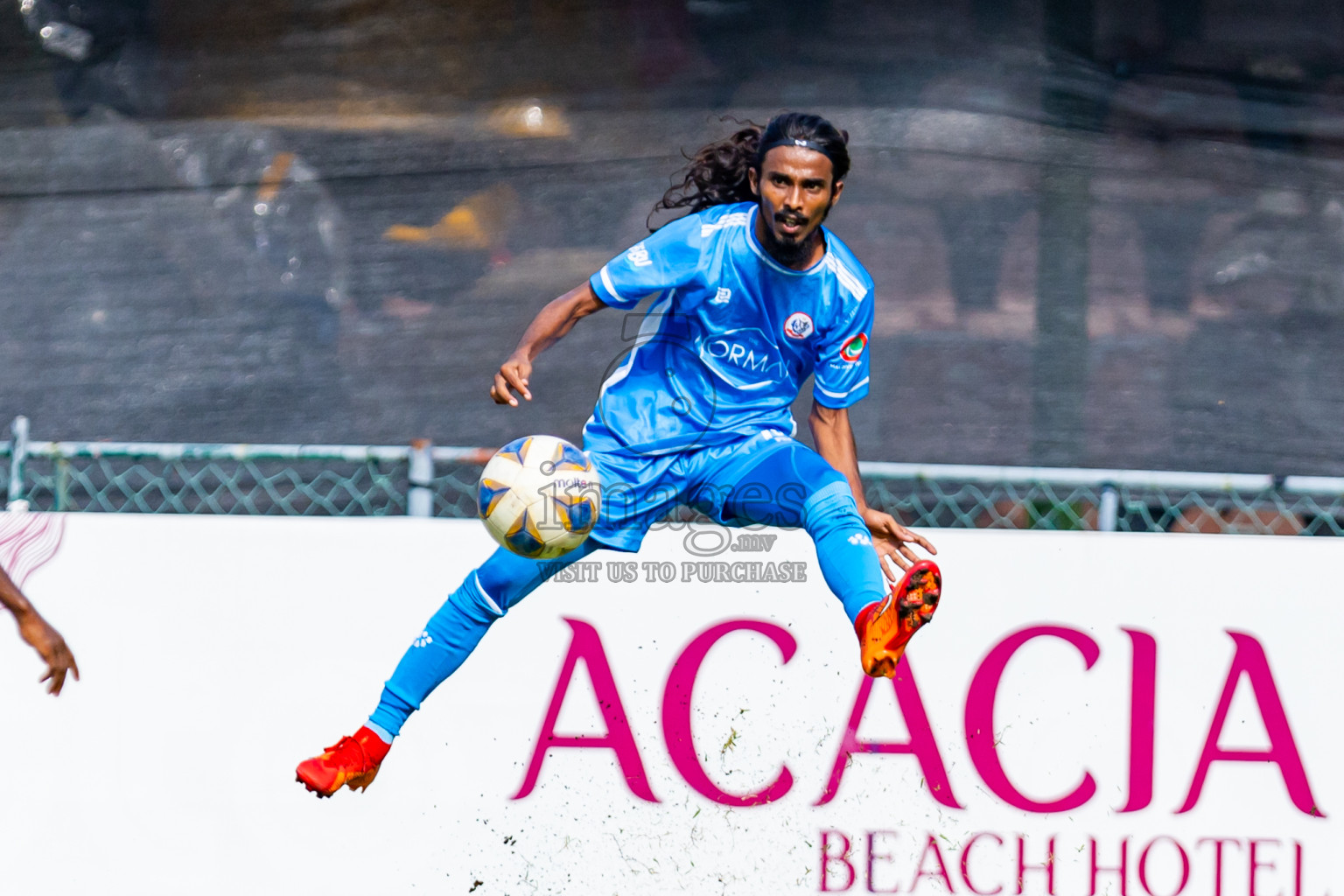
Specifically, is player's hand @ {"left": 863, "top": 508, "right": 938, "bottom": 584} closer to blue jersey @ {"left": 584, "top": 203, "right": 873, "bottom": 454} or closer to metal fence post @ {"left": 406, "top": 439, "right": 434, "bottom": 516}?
blue jersey @ {"left": 584, "top": 203, "right": 873, "bottom": 454}

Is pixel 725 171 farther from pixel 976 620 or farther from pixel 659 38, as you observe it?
pixel 976 620

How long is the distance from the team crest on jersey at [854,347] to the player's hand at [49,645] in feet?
7.50

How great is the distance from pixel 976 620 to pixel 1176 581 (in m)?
0.58

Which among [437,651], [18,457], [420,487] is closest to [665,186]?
[420,487]

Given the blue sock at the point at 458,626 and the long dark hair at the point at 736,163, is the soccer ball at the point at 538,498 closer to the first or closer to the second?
the blue sock at the point at 458,626

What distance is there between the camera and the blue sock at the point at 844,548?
3.10m

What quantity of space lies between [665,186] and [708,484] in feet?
3.41

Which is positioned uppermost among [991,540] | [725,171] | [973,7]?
[973,7]

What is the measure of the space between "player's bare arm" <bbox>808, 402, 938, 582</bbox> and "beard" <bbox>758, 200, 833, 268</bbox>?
43 cm

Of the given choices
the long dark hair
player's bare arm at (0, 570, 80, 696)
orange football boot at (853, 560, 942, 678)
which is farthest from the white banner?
the long dark hair

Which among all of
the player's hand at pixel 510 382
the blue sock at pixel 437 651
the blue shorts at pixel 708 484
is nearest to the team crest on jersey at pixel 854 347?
the blue shorts at pixel 708 484

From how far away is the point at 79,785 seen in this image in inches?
149

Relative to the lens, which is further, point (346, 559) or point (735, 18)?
point (735, 18)

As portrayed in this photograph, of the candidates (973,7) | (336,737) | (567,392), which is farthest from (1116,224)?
(336,737)
